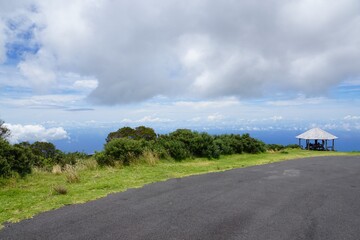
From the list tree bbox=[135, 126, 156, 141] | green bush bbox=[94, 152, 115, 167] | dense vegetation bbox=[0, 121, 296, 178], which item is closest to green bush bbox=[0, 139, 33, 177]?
dense vegetation bbox=[0, 121, 296, 178]

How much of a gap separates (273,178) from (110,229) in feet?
26.7

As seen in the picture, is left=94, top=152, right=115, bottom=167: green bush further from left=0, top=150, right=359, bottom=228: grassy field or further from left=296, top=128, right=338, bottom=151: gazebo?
left=296, top=128, right=338, bottom=151: gazebo

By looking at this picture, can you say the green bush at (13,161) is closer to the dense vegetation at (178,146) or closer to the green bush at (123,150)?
the dense vegetation at (178,146)

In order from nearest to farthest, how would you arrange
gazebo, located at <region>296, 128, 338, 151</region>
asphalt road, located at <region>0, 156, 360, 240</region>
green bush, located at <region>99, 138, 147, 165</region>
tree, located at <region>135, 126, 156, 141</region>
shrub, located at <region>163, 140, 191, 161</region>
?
asphalt road, located at <region>0, 156, 360, 240</region>
green bush, located at <region>99, 138, 147, 165</region>
shrub, located at <region>163, 140, 191, 161</region>
gazebo, located at <region>296, 128, 338, 151</region>
tree, located at <region>135, 126, 156, 141</region>

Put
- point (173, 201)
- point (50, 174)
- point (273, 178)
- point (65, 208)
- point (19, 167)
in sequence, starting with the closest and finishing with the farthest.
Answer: point (65, 208), point (173, 201), point (273, 178), point (19, 167), point (50, 174)

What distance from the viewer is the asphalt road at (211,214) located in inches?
236

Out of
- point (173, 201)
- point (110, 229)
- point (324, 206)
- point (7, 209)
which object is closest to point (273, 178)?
point (324, 206)

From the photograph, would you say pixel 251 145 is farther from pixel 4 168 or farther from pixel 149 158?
pixel 4 168

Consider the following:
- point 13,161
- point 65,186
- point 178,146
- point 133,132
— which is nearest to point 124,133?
point 133,132

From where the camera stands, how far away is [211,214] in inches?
285

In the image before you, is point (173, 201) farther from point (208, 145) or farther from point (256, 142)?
point (256, 142)

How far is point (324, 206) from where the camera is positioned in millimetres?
8039

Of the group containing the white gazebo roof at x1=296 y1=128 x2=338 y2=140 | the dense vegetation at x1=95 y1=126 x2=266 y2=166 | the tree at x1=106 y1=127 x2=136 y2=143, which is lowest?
the dense vegetation at x1=95 y1=126 x2=266 y2=166

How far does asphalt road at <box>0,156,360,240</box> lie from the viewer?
19.6 feet
